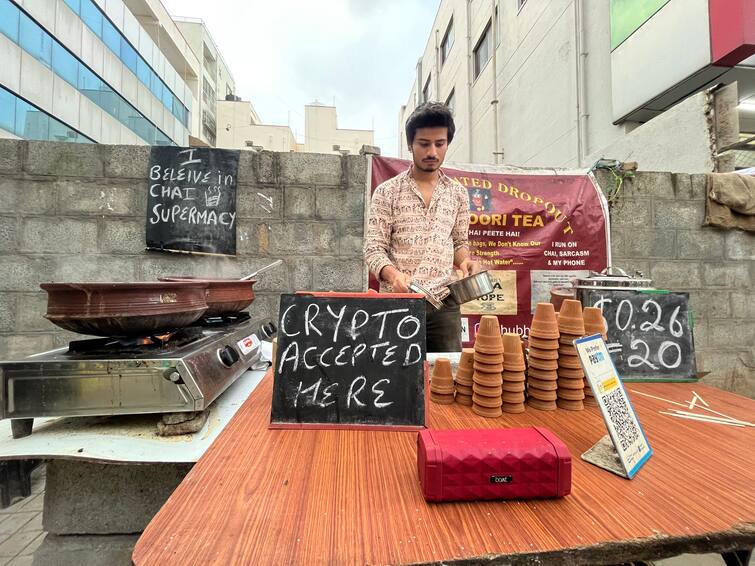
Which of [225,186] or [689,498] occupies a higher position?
[225,186]

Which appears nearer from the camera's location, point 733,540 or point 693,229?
point 733,540

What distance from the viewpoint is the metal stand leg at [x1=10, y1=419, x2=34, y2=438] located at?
3.39 feet

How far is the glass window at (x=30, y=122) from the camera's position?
11.5 m

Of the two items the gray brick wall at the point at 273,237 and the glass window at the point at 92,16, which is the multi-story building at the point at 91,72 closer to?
the glass window at the point at 92,16

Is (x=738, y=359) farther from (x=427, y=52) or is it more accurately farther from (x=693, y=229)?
(x=427, y=52)

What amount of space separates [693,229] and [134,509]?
4.60 m

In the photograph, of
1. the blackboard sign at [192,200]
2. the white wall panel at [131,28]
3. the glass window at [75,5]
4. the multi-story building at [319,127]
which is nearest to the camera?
the blackboard sign at [192,200]

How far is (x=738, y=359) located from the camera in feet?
11.1

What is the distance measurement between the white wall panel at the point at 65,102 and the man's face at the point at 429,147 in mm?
17400

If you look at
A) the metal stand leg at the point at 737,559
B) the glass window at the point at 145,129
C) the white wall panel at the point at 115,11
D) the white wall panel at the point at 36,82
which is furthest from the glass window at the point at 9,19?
the metal stand leg at the point at 737,559

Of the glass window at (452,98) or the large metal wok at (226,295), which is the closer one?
the large metal wok at (226,295)

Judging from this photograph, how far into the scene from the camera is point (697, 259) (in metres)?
3.38

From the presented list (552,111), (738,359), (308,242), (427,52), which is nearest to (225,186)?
(308,242)

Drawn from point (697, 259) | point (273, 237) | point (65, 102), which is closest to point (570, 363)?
point (273, 237)
